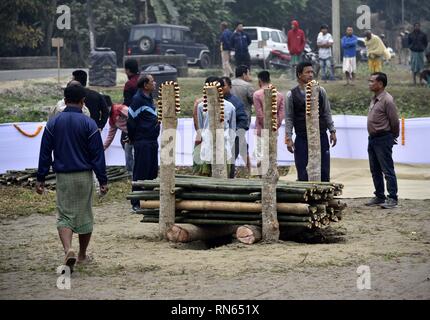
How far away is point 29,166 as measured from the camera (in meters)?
18.8

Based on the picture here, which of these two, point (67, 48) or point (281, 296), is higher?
point (67, 48)

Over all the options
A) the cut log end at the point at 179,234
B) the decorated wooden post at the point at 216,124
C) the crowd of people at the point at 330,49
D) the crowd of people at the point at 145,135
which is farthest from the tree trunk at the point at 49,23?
the cut log end at the point at 179,234

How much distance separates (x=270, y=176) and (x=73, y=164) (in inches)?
92.4

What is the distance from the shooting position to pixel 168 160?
11703mm

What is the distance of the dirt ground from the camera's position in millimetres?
8828

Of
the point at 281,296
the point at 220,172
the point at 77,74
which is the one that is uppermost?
the point at 77,74

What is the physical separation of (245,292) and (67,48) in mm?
36820

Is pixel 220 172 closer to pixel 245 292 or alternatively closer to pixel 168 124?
pixel 168 124

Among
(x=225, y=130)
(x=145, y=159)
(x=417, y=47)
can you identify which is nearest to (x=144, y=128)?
(x=145, y=159)

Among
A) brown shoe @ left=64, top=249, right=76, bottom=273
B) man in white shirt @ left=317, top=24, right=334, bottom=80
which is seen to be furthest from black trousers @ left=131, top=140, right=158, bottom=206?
man in white shirt @ left=317, top=24, right=334, bottom=80

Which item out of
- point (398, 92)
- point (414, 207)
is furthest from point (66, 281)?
point (398, 92)

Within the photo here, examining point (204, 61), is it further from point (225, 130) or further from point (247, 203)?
point (247, 203)

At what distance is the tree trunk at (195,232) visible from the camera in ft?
38.0

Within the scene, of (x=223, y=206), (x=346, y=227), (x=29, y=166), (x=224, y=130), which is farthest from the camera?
(x=29, y=166)
